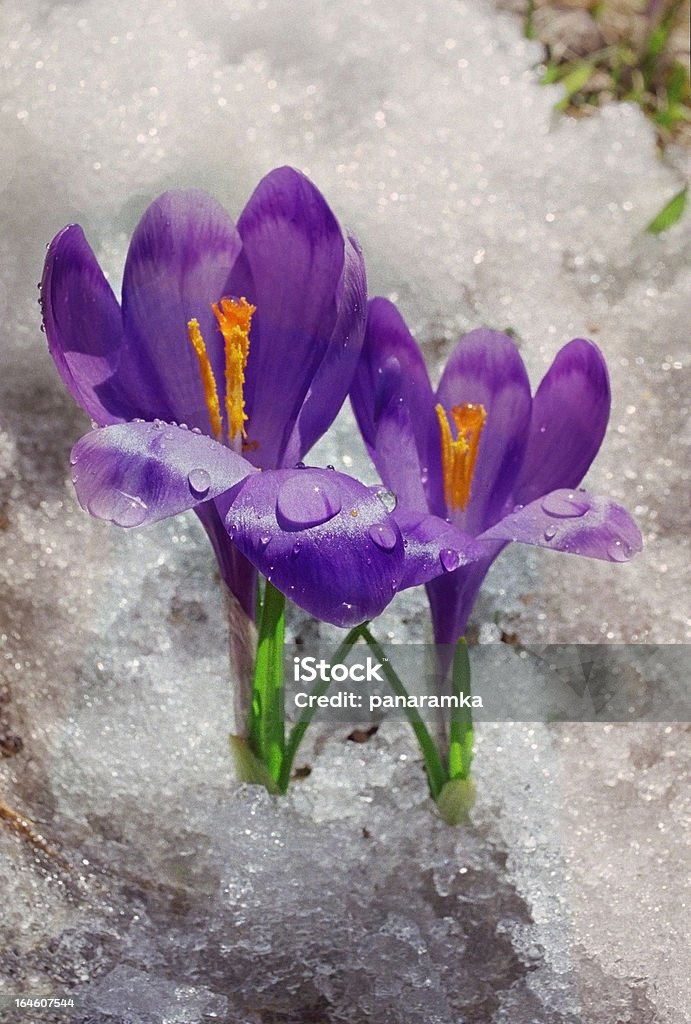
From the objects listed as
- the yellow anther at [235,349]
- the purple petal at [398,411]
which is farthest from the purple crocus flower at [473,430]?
the yellow anther at [235,349]

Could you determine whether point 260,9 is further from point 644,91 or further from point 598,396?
point 598,396

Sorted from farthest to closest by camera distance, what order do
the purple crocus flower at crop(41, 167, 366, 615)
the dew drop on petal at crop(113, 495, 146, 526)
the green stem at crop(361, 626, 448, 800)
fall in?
1. the green stem at crop(361, 626, 448, 800)
2. the purple crocus flower at crop(41, 167, 366, 615)
3. the dew drop on petal at crop(113, 495, 146, 526)

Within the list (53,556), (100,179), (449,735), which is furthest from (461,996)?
(100,179)

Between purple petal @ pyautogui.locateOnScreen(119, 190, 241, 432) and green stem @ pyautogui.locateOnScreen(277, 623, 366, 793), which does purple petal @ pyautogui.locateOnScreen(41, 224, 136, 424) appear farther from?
green stem @ pyautogui.locateOnScreen(277, 623, 366, 793)

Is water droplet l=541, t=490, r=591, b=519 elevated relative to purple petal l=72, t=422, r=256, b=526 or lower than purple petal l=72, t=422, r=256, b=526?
lower

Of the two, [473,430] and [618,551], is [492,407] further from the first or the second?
[618,551]

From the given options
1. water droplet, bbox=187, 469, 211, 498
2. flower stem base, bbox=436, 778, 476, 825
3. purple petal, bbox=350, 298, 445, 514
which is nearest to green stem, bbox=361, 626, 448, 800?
flower stem base, bbox=436, 778, 476, 825

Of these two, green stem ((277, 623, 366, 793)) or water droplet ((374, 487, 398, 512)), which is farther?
green stem ((277, 623, 366, 793))

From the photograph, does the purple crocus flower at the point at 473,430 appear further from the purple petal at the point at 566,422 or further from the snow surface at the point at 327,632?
the snow surface at the point at 327,632
